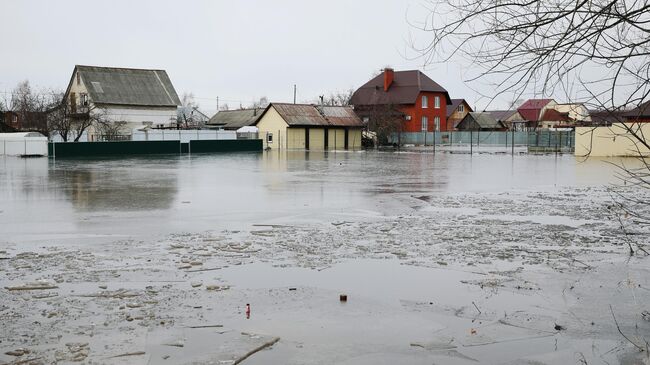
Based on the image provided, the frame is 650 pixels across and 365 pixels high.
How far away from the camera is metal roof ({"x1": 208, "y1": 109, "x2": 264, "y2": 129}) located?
86000 millimetres

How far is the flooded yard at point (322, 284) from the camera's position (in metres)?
6.12

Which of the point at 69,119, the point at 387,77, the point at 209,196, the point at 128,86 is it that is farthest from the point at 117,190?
the point at 387,77

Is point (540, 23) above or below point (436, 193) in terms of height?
above

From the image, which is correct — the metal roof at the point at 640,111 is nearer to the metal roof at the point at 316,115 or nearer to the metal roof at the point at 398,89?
the metal roof at the point at 316,115

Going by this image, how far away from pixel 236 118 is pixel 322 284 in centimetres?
8228

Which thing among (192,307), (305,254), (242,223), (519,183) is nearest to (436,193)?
(519,183)

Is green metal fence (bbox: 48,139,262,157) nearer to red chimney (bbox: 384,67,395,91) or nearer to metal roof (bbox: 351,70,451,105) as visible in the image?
metal roof (bbox: 351,70,451,105)

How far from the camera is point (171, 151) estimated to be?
6162cm

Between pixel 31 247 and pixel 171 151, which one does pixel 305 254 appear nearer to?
pixel 31 247

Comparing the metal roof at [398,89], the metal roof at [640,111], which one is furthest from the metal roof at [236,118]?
the metal roof at [640,111]

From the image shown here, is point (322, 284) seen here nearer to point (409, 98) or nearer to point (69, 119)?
point (69, 119)

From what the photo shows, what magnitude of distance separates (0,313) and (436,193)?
14.7 metres

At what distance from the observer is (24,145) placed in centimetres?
5091

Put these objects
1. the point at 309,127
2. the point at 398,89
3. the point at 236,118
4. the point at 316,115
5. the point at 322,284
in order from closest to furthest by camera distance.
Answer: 1. the point at 322,284
2. the point at 309,127
3. the point at 316,115
4. the point at 398,89
5. the point at 236,118
